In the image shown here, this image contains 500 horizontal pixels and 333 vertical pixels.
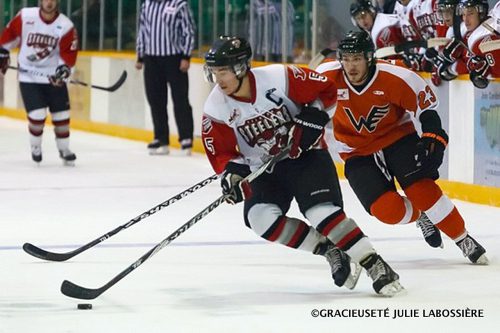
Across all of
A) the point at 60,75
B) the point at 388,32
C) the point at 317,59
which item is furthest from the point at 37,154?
the point at 388,32

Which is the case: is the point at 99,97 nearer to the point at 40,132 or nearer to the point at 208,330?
the point at 40,132

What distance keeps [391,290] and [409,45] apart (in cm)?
329

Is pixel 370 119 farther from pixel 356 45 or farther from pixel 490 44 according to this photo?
pixel 490 44

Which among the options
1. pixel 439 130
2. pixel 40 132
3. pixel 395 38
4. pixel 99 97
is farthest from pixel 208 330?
pixel 99 97

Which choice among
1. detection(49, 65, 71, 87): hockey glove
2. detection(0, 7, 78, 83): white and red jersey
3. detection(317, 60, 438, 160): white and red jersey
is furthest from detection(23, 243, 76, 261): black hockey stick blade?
detection(0, 7, 78, 83): white and red jersey

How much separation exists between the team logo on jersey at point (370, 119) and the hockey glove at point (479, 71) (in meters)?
1.88

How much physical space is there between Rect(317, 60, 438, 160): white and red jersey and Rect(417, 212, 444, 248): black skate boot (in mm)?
379

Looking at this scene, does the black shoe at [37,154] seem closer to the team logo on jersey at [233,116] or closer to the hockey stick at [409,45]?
the hockey stick at [409,45]

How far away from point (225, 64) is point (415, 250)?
1600 mm

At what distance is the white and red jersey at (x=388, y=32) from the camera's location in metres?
8.05

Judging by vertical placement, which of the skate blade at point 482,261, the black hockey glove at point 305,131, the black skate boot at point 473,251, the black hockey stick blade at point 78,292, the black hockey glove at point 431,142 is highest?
the black hockey glove at point 305,131

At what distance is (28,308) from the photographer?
4.42 metres

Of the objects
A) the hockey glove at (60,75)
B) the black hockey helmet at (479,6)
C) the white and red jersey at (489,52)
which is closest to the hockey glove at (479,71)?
the white and red jersey at (489,52)

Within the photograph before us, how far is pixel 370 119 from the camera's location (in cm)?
534
